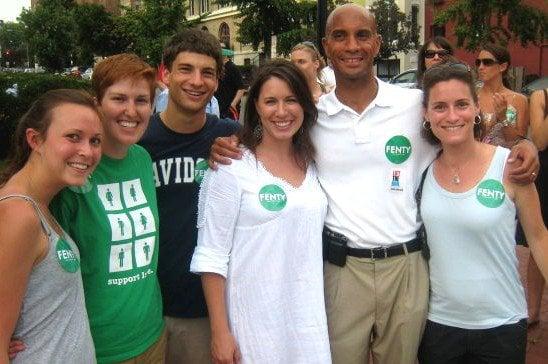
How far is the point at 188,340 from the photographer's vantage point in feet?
10.2

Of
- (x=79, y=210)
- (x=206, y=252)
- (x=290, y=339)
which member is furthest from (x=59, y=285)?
(x=290, y=339)

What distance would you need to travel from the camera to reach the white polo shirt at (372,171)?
113 inches

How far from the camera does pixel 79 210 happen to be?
95.5 inches

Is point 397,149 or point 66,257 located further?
point 397,149

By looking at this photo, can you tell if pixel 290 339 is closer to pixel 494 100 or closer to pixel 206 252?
pixel 206 252

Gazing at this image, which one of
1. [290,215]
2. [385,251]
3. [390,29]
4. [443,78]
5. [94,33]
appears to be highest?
[94,33]

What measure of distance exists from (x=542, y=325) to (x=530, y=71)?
97.5ft

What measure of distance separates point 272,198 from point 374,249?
62cm

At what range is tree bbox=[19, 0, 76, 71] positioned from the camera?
134 feet

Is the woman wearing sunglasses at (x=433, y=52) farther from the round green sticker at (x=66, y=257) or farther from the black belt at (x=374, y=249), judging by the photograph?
the round green sticker at (x=66, y=257)

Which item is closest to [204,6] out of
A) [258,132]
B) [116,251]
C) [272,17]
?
[272,17]

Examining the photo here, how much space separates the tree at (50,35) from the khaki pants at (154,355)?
40708 millimetres

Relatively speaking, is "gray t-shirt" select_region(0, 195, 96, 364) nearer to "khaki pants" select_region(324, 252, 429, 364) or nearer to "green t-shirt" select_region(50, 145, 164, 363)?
"green t-shirt" select_region(50, 145, 164, 363)

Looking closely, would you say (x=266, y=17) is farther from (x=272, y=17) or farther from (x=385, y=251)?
(x=385, y=251)
